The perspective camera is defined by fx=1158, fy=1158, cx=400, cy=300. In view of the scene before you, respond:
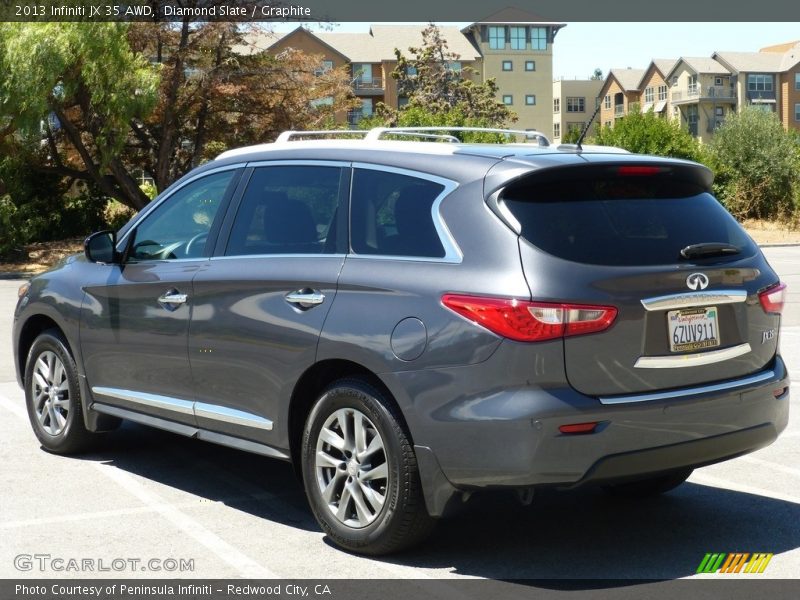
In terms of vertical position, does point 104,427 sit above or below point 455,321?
below

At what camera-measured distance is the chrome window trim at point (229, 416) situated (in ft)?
18.4

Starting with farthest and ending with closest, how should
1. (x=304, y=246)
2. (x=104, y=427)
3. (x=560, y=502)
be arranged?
1. (x=104, y=427)
2. (x=560, y=502)
3. (x=304, y=246)

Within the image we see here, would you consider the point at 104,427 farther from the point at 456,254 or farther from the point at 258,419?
the point at 456,254

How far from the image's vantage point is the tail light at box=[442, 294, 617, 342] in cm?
459

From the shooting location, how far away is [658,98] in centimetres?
11269

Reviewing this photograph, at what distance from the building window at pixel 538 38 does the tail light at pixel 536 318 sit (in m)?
102

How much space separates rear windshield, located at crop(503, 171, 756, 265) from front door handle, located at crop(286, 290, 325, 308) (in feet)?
3.33

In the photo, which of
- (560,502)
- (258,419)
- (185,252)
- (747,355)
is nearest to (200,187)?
(185,252)

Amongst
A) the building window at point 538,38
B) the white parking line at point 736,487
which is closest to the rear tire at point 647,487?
the white parking line at point 736,487

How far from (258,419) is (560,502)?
5.67 ft

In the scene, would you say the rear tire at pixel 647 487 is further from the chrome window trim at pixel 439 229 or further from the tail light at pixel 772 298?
the chrome window trim at pixel 439 229

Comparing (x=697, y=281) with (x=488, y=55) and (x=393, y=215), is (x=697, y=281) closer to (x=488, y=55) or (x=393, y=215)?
(x=393, y=215)

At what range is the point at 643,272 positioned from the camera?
480cm

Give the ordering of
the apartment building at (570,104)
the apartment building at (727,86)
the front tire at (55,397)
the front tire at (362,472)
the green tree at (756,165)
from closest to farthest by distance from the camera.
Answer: the front tire at (362,472) → the front tire at (55,397) → the green tree at (756,165) → the apartment building at (727,86) → the apartment building at (570,104)
